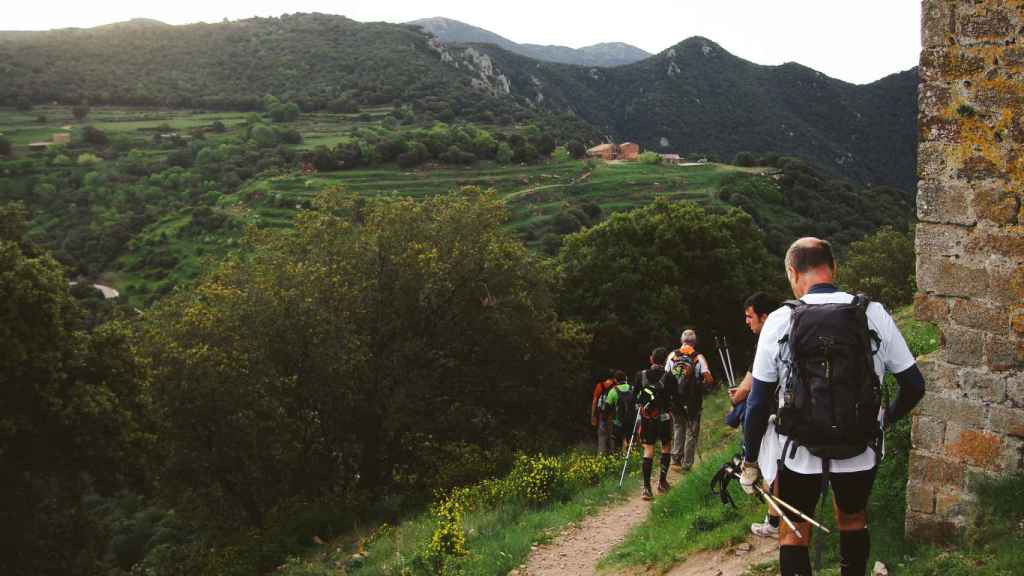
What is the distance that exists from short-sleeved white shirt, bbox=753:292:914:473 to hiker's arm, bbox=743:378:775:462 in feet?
0.17

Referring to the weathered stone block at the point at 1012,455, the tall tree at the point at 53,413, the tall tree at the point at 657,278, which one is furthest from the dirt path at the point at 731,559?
the tall tree at the point at 657,278

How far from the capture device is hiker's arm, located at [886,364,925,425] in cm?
392

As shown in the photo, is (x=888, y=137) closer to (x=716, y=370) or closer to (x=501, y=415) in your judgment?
(x=716, y=370)

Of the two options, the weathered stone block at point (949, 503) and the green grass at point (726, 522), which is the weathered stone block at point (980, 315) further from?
the green grass at point (726, 522)

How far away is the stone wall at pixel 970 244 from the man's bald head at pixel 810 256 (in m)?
1.71

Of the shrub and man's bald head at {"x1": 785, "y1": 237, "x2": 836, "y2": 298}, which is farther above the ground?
the shrub

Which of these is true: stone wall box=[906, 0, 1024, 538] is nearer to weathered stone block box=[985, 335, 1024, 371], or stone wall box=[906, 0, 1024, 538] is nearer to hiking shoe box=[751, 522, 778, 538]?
weathered stone block box=[985, 335, 1024, 371]

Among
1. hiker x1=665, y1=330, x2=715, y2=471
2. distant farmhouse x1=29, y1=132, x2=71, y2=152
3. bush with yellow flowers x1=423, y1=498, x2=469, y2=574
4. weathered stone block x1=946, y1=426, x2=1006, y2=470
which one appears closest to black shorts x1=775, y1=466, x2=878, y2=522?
weathered stone block x1=946, y1=426, x2=1006, y2=470

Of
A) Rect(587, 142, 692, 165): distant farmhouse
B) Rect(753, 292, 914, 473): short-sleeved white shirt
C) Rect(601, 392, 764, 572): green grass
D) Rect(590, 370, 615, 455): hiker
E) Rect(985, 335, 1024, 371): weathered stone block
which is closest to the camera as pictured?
Rect(753, 292, 914, 473): short-sleeved white shirt

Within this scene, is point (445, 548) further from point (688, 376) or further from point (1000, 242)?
point (1000, 242)

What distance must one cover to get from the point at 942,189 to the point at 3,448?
1602 cm

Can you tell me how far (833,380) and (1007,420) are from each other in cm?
235

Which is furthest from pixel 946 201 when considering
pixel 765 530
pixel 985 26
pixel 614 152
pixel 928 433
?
pixel 614 152

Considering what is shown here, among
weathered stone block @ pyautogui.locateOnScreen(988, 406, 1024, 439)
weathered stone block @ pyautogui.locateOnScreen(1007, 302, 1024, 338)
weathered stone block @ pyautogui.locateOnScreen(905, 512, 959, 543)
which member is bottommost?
weathered stone block @ pyautogui.locateOnScreen(905, 512, 959, 543)
